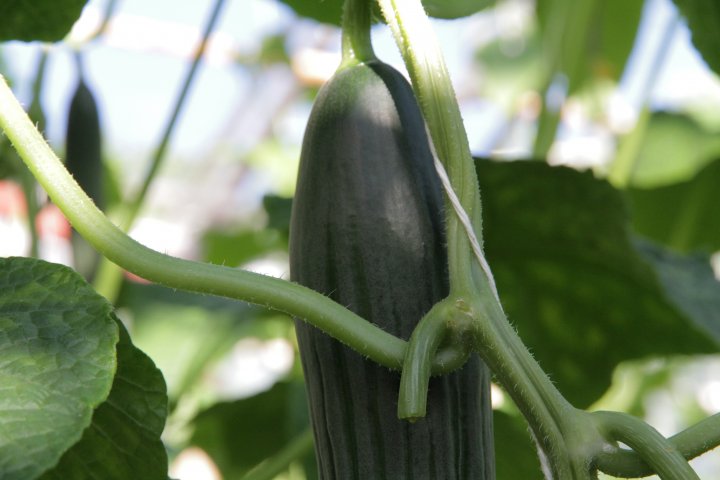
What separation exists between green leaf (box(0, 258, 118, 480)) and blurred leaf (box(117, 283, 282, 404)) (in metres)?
0.78

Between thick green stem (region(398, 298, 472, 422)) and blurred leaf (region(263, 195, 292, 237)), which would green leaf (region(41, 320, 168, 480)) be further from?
blurred leaf (region(263, 195, 292, 237))

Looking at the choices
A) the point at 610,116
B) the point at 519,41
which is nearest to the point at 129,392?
the point at 610,116

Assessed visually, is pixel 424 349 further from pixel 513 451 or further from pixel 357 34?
pixel 513 451

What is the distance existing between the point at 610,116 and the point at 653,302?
3.94 feet

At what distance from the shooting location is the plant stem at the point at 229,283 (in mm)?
515

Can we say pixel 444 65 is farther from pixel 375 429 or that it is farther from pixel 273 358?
pixel 273 358

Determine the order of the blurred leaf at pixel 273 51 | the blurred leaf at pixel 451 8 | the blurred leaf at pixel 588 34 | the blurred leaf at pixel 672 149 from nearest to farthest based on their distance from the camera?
the blurred leaf at pixel 451 8 → the blurred leaf at pixel 588 34 → the blurred leaf at pixel 672 149 → the blurred leaf at pixel 273 51

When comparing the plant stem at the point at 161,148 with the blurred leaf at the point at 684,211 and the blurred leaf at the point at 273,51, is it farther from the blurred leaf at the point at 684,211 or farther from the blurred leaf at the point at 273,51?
the blurred leaf at the point at 273,51

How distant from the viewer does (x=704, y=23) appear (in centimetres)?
85

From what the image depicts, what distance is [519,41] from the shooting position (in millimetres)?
2842

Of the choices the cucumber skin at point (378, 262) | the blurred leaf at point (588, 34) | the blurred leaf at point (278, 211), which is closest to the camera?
the cucumber skin at point (378, 262)

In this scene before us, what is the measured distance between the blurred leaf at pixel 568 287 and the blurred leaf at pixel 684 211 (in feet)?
1.00

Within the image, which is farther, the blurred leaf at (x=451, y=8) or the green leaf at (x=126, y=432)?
the blurred leaf at (x=451, y=8)

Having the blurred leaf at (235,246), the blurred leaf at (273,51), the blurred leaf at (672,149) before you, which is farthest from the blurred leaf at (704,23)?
the blurred leaf at (273,51)
